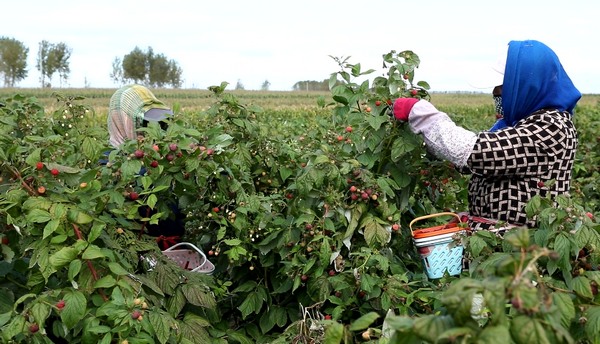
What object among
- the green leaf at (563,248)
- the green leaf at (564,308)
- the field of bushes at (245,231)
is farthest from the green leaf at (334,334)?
the green leaf at (563,248)

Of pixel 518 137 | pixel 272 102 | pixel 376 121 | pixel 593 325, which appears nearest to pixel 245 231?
pixel 376 121

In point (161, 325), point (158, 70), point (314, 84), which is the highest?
point (158, 70)

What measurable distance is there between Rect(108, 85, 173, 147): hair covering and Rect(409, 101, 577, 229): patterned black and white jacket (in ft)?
4.59

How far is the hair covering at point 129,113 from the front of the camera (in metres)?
3.33

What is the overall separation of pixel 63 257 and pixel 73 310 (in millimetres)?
166

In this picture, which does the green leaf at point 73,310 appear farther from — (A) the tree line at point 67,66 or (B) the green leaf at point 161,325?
(A) the tree line at point 67,66

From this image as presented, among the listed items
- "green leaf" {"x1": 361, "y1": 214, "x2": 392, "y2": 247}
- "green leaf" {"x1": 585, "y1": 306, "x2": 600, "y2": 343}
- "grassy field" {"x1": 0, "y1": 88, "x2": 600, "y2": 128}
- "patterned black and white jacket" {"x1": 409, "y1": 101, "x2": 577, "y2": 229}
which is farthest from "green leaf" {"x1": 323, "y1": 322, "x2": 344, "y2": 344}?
"grassy field" {"x1": 0, "y1": 88, "x2": 600, "y2": 128}

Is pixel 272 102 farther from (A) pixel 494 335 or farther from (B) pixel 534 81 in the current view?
(A) pixel 494 335

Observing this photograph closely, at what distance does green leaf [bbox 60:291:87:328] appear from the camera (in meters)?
2.00

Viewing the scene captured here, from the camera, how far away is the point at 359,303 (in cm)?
262

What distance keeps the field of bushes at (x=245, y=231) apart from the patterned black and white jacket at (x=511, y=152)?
20 cm

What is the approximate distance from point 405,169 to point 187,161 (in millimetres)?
929

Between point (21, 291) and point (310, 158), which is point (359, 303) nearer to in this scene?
point (310, 158)

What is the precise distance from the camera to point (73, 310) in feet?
6.59
